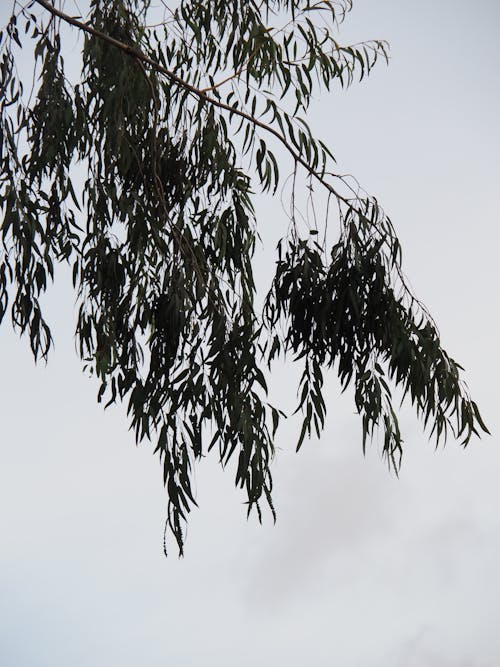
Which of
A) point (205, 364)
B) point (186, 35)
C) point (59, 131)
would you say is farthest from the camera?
point (186, 35)

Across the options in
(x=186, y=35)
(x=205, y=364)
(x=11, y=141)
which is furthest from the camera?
(x=186, y=35)

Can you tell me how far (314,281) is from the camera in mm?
2824

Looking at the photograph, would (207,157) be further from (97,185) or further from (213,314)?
(213,314)

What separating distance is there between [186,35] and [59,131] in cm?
64

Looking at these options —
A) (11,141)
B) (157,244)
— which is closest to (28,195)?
(11,141)

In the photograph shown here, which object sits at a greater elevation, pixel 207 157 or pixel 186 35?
pixel 186 35

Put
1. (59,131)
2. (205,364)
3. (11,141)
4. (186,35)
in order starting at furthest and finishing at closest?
(186,35) < (59,131) < (11,141) < (205,364)

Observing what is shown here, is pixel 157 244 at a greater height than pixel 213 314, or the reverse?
pixel 157 244

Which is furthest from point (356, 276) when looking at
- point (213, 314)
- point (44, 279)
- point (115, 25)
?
point (115, 25)

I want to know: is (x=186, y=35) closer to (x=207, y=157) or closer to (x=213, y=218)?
(x=207, y=157)

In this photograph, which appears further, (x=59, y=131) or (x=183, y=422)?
(x=59, y=131)

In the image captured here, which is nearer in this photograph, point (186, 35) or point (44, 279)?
point (44, 279)

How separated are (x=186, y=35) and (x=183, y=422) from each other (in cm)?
143

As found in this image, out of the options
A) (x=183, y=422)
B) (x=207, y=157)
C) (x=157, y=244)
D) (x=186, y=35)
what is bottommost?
(x=183, y=422)
